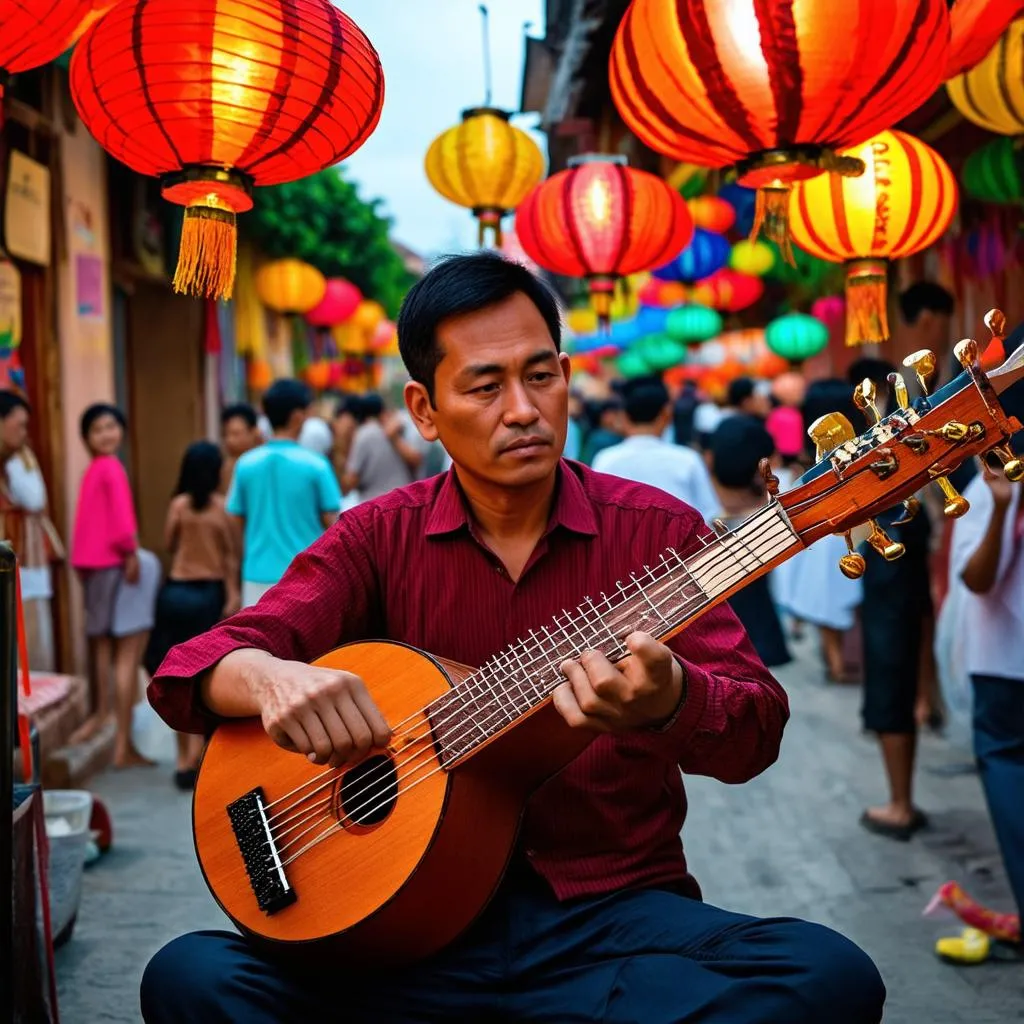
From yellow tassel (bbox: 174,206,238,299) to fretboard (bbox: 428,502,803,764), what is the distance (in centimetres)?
134

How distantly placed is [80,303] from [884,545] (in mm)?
6239

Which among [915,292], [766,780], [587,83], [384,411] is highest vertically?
[587,83]

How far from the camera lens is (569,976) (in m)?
2.04

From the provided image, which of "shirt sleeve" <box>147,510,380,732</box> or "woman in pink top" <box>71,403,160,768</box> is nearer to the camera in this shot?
"shirt sleeve" <box>147,510,380,732</box>

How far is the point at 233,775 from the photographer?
2.17 metres

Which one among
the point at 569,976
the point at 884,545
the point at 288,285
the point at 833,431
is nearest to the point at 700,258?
the point at 288,285

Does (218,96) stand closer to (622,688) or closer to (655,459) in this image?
(622,688)

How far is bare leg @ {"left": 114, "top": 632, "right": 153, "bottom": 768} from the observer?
21.2 ft

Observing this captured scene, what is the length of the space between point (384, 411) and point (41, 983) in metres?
6.62

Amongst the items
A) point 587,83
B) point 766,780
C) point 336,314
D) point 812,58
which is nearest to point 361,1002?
point 812,58

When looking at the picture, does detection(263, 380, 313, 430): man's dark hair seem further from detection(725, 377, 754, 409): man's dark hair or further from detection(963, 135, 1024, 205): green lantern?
detection(725, 377, 754, 409): man's dark hair

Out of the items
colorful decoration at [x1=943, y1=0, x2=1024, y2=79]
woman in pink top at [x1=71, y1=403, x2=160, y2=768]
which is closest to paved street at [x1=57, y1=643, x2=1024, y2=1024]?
woman in pink top at [x1=71, y1=403, x2=160, y2=768]

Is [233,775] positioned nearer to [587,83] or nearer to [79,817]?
[79,817]

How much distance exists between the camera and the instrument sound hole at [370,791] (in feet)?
6.69
